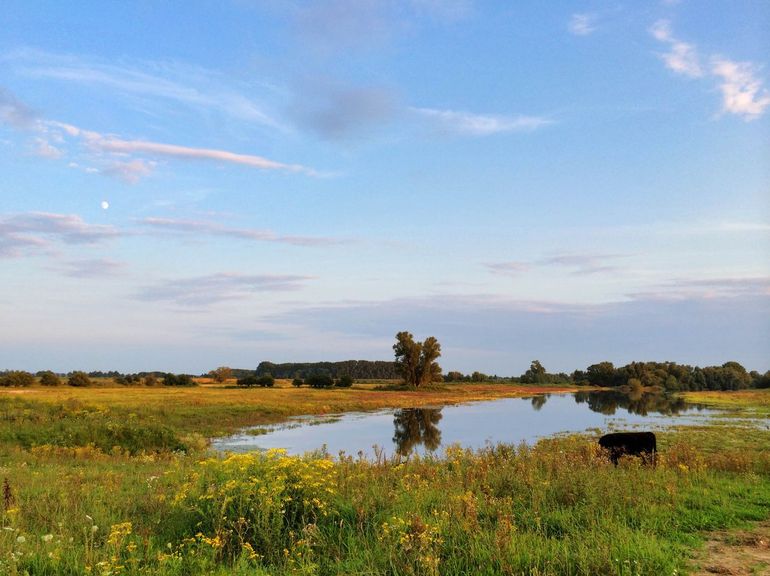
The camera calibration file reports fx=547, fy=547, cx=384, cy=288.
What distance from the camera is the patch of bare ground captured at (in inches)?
265

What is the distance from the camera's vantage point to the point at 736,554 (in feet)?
24.3

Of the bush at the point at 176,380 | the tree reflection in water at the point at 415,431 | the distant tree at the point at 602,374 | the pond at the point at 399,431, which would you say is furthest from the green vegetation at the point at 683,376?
the bush at the point at 176,380

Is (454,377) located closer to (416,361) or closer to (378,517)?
(416,361)

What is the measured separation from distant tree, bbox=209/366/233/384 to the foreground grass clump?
125657 mm

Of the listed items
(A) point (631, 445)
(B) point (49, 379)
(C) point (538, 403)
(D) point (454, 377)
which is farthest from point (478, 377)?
(A) point (631, 445)

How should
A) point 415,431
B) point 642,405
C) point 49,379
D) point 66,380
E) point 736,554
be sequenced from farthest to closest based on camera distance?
point 66,380 < point 49,379 < point 642,405 < point 415,431 < point 736,554

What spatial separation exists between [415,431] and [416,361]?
78448 millimetres

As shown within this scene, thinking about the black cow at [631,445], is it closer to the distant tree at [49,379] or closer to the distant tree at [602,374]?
the distant tree at [49,379]

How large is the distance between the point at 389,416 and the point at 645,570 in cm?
5127

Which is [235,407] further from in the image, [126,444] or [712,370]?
[712,370]

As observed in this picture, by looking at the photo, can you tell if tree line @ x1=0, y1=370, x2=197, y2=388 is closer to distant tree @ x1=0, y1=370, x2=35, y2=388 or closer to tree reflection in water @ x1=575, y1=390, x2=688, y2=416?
distant tree @ x1=0, y1=370, x2=35, y2=388

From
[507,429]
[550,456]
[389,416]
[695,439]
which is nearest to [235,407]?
[389,416]

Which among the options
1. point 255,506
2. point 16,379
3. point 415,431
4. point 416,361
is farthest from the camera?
point 416,361

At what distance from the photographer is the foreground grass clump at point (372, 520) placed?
254 inches
